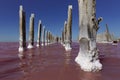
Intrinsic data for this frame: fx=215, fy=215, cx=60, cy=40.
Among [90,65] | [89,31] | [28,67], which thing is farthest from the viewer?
[28,67]

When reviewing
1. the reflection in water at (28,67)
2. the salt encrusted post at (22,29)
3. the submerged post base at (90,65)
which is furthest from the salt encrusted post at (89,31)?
the salt encrusted post at (22,29)

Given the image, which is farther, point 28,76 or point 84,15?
point 84,15

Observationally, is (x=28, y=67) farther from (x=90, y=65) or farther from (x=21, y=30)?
(x=21, y=30)

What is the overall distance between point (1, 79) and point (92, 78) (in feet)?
9.18

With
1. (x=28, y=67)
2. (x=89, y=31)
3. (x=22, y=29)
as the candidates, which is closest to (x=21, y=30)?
(x=22, y=29)

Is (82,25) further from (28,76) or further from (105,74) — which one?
(28,76)

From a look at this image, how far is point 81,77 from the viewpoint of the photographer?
255 inches

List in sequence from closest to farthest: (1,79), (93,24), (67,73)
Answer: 1. (1,79)
2. (67,73)
3. (93,24)

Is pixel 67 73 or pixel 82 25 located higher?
pixel 82 25

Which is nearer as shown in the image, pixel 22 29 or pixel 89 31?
pixel 89 31

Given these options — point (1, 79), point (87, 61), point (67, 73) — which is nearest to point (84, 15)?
point (87, 61)

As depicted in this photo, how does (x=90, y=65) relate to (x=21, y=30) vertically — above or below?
below

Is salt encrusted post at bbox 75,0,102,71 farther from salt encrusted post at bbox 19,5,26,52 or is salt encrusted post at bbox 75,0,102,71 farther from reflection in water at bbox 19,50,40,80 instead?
salt encrusted post at bbox 19,5,26,52

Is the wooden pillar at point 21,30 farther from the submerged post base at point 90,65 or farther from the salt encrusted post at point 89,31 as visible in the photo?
the submerged post base at point 90,65
